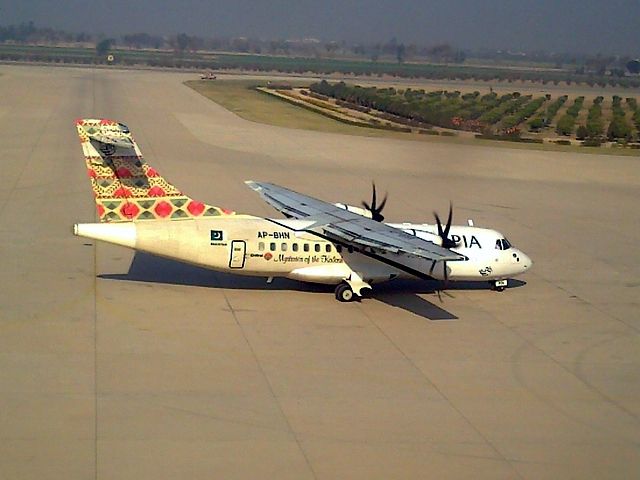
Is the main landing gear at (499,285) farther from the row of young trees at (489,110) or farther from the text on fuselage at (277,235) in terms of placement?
the row of young trees at (489,110)

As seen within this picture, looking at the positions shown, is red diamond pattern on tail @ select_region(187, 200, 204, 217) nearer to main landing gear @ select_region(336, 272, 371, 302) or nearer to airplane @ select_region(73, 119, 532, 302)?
airplane @ select_region(73, 119, 532, 302)

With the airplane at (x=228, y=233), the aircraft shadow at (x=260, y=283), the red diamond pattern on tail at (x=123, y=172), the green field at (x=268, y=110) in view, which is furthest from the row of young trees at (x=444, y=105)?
the red diamond pattern on tail at (x=123, y=172)

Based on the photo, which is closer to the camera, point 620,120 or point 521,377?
point 521,377

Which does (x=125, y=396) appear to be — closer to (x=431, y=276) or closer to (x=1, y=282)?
(x=1, y=282)

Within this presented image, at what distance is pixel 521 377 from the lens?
23.7 meters

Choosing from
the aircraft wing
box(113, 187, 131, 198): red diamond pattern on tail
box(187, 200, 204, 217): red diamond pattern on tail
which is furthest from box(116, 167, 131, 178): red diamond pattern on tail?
the aircraft wing

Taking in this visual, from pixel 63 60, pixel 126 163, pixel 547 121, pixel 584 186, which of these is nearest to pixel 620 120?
pixel 547 121

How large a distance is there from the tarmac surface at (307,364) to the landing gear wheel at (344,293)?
392 millimetres

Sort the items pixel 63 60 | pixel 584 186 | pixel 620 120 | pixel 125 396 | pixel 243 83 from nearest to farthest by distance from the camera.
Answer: pixel 125 396 → pixel 584 186 → pixel 620 120 → pixel 243 83 → pixel 63 60

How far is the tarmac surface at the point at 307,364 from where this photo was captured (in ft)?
60.5

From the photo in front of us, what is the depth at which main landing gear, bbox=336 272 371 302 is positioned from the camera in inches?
1168

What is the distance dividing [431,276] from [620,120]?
67.1m

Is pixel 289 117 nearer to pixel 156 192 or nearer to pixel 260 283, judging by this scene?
pixel 260 283

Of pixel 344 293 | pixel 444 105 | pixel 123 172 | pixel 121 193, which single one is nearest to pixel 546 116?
pixel 444 105
